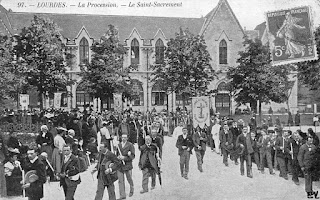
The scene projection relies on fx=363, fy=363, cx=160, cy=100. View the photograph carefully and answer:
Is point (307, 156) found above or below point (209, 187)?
above

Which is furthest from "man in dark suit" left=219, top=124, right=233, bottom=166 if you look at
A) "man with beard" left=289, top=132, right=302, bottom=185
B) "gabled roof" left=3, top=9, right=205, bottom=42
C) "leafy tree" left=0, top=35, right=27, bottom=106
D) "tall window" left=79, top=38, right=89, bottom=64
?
"tall window" left=79, top=38, right=89, bottom=64

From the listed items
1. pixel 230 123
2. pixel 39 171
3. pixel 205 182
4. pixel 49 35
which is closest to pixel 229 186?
pixel 205 182

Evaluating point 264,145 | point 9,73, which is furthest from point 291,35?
point 9,73

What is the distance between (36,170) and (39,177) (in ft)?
0.54

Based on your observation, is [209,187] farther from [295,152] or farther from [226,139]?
[295,152]

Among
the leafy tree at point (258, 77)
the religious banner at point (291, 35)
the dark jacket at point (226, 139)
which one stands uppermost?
the religious banner at point (291, 35)

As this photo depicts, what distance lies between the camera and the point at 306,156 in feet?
31.6

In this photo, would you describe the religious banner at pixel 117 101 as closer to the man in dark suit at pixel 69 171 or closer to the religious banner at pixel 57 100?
the religious banner at pixel 57 100

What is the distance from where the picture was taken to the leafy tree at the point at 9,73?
13091 mm

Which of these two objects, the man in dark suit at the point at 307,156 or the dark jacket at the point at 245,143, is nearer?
the man in dark suit at the point at 307,156

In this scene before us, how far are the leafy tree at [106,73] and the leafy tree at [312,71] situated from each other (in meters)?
6.86

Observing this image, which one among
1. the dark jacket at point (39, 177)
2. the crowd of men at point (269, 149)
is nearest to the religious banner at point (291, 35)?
the crowd of men at point (269, 149)

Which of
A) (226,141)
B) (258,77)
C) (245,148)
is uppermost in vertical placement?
(258,77)

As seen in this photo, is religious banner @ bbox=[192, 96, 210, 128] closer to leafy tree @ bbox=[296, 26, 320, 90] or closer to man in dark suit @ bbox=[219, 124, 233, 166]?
man in dark suit @ bbox=[219, 124, 233, 166]
